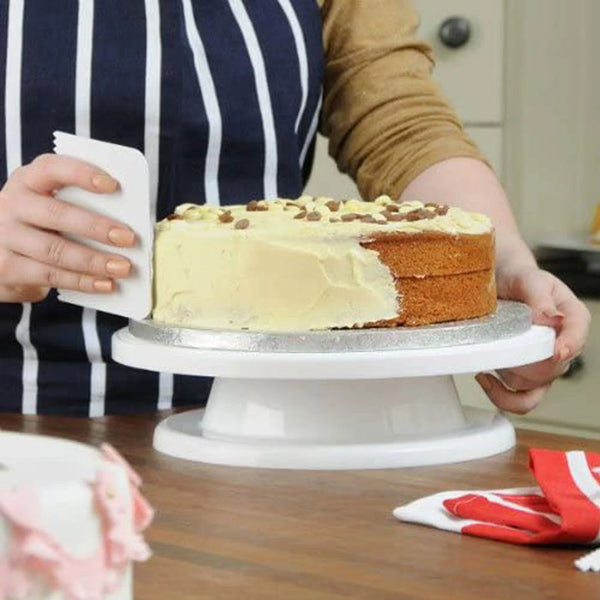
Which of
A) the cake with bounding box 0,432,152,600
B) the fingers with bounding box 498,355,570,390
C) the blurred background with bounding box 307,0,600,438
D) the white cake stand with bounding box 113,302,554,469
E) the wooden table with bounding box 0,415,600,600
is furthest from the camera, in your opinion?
the blurred background with bounding box 307,0,600,438

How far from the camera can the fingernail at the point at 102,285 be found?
3.72 feet

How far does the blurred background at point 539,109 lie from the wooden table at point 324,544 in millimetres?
1359

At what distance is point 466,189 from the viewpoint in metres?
1.53

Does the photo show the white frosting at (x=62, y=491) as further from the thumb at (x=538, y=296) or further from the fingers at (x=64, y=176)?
the thumb at (x=538, y=296)

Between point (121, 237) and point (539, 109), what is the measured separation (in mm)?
1479

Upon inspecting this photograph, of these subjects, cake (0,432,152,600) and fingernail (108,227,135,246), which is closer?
cake (0,432,152,600)

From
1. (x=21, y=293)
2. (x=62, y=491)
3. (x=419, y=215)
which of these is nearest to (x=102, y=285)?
(x=21, y=293)

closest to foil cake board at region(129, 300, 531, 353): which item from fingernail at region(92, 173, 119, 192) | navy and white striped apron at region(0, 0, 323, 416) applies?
fingernail at region(92, 173, 119, 192)

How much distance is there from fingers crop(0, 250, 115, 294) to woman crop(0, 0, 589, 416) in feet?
0.11

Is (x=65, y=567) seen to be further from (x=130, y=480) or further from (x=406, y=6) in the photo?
(x=406, y=6)

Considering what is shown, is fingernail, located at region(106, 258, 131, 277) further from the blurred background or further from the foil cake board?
the blurred background

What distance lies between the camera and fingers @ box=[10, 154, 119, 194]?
3.59 ft

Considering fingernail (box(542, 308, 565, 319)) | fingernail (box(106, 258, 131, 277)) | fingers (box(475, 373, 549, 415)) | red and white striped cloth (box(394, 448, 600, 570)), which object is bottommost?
fingers (box(475, 373, 549, 415))

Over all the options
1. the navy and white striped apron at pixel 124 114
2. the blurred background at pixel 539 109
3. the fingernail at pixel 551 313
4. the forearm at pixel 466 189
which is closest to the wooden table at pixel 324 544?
the fingernail at pixel 551 313
